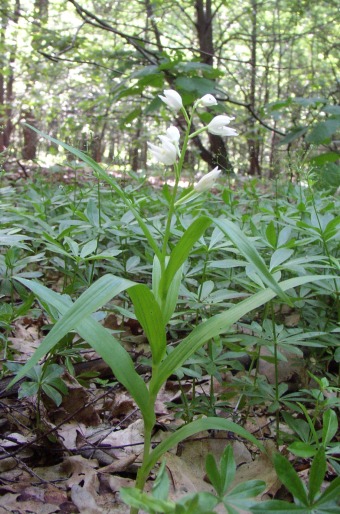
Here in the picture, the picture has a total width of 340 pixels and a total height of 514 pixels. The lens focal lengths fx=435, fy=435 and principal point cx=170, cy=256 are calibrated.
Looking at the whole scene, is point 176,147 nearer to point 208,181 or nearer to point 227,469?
point 208,181

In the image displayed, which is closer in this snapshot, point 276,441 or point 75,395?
point 276,441

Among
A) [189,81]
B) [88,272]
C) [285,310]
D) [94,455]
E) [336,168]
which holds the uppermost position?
[189,81]

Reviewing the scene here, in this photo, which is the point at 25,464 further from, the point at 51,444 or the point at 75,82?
the point at 75,82

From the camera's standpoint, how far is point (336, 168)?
3943 millimetres

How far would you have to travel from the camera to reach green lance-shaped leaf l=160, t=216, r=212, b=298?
35.5 inches

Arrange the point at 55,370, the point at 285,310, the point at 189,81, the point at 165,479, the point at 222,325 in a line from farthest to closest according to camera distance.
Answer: the point at 189,81 < the point at 285,310 < the point at 55,370 < the point at 222,325 < the point at 165,479

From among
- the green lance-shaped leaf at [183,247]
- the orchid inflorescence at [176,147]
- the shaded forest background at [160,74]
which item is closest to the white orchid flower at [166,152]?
the orchid inflorescence at [176,147]

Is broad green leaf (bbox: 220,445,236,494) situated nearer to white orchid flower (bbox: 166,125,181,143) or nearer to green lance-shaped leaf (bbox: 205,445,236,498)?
green lance-shaped leaf (bbox: 205,445,236,498)

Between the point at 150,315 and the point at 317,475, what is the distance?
423 mm

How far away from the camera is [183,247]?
0.92 m

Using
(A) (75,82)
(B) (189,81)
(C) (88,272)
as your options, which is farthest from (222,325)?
(A) (75,82)

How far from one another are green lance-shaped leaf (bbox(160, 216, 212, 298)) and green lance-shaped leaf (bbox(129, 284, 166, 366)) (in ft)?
0.24

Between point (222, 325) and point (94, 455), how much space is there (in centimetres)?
63

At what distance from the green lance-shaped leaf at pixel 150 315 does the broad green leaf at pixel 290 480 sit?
322 millimetres
